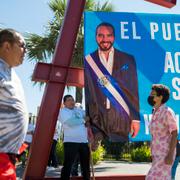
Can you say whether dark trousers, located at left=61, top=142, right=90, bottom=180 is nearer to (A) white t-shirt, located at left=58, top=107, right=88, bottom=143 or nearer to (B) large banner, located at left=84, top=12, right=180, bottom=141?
(A) white t-shirt, located at left=58, top=107, right=88, bottom=143

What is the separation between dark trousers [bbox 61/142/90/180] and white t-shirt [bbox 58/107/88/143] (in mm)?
68

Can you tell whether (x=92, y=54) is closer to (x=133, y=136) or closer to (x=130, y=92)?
(x=130, y=92)

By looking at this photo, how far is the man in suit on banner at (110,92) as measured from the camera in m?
5.34

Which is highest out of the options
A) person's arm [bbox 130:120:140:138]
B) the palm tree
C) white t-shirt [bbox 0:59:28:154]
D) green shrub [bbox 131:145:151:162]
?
the palm tree

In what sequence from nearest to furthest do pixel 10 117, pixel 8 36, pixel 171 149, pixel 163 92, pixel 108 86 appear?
pixel 10 117 < pixel 8 36 < pixel 171 149 < pixel 163 92 < pixel 108 86

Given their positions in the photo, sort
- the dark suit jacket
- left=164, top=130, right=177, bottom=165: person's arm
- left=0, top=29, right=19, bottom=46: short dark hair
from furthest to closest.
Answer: the dark suit jacket
left=164, top=130, right=177, bottom=165: person's arm
left=0, top=29, right=19, bottom=46: short dark hair

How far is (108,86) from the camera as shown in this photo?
5352 millimetres

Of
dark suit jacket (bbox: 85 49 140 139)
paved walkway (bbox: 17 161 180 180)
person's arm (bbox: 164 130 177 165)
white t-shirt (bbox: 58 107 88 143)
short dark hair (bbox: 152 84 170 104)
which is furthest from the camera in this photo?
paved walkway (bbox: 17 161 180 180)

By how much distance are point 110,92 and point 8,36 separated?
303cm

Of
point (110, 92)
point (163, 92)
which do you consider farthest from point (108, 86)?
point (163, 92)

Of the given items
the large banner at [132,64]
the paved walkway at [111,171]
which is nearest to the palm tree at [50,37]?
the paved walkway at [111,171]

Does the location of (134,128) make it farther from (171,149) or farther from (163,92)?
(171,149)

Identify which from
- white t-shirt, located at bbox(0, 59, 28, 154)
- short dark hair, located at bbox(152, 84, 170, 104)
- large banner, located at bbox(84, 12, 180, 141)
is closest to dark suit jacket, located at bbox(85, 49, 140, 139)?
large banner, located at bbox(84, 12, 180, 141)

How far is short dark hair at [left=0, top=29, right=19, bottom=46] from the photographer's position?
243 centimetres
